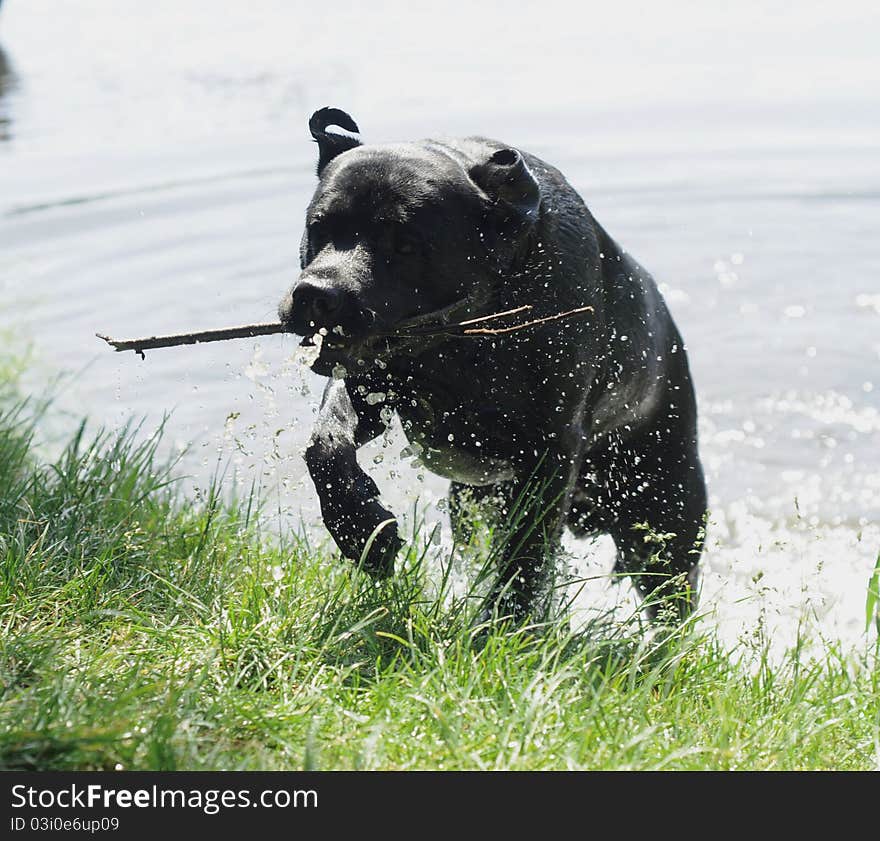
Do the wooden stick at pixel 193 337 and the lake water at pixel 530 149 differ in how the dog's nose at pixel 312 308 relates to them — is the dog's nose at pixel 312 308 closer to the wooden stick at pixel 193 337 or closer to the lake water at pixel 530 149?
the wooden stick at pixel 193 337

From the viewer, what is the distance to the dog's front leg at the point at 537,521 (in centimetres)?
376

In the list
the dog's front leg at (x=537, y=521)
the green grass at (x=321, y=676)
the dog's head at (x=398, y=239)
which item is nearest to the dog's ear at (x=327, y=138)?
the dog's head at (x=398, y=239)

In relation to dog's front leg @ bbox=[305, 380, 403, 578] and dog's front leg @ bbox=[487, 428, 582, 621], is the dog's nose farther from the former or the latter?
dog's front leg @ bbox=[487, 428, 582, 621]

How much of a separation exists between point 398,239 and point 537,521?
3.14ft

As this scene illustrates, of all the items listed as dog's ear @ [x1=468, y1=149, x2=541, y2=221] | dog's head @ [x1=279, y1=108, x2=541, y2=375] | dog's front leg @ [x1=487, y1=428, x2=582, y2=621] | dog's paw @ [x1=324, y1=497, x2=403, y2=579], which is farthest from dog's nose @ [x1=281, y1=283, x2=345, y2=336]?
dog's front leg @ [x1=487, y1=428, x2=582, y2=621]

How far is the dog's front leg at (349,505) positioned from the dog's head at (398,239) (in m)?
0.29

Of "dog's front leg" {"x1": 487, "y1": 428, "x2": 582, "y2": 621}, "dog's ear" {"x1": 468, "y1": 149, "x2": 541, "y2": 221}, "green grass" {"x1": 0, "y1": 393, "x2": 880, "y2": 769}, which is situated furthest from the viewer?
"dog's front leg" {"x1": 487, "y1": 428, "x2": 582, "y2": 621}

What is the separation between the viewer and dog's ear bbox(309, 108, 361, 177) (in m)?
3.92

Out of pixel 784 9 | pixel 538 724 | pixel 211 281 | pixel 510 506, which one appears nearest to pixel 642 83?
pixel 784 9

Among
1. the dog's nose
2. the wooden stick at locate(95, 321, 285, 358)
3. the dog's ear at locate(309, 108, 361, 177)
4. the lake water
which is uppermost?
the dog's ear at locate(309, 108, 361, 177)

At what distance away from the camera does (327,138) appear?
3.91m

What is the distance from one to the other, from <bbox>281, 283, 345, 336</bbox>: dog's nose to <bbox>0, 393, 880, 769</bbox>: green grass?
72 cm

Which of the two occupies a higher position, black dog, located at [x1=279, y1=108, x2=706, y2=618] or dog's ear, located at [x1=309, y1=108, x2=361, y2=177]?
dog's ear, located at [x1=309, y1=108, x2=361, y2=177]

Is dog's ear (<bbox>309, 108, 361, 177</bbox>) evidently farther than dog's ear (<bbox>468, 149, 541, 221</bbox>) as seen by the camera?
Yes
